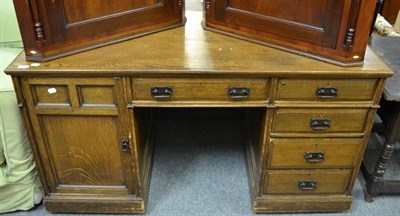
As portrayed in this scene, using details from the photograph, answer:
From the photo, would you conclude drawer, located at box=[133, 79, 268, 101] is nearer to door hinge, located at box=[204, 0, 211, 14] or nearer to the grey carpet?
door hinge, located at box=[204, 0, 211, 14]

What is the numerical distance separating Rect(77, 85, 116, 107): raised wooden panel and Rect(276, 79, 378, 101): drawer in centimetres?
64

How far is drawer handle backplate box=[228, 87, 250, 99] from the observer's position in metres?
1.36

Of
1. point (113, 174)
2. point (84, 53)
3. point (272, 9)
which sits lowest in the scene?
point (113, 174)

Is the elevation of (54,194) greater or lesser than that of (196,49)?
lesser

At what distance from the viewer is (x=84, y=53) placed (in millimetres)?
1402

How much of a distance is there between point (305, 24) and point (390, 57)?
0.58m

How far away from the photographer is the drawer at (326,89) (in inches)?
52.8

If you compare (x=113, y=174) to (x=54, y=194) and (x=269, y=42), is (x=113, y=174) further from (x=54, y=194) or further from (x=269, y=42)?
(x=269, y=42)

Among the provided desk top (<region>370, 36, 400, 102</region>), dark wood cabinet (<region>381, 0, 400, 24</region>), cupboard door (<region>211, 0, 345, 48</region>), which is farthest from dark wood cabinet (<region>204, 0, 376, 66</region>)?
dark wood cabinet (<region>381, 0, 400, 24</region>)

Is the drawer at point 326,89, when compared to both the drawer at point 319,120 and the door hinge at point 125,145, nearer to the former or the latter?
the drawer at point 319,120

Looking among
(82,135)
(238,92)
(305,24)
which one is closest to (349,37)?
(305,24)

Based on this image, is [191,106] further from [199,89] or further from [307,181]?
[307,181]

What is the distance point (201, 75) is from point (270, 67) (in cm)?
26

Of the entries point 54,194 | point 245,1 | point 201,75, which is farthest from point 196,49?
point 54,194
